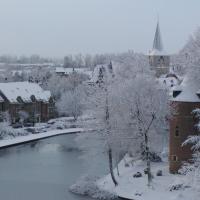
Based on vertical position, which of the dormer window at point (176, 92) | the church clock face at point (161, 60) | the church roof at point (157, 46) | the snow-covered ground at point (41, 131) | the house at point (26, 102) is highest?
the church roof at point (157, 46)

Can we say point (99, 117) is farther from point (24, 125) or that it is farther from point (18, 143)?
point (24, 125)

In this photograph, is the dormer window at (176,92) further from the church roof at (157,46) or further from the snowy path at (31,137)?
the church roof at (157,46)

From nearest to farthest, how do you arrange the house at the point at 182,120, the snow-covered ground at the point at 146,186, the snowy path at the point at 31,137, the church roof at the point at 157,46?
the snow-covered ground at the point at 146,186
the house at the point at 182,120
the snowy path at the point at 31,137
the church roof at the point at 157,46

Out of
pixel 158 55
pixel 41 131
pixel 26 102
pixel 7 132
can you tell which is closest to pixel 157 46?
pixel 158 55

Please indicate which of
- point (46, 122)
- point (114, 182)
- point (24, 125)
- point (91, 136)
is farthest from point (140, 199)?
point (46, 122)

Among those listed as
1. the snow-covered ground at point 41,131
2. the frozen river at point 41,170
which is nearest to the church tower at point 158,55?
the snow-covered ground at point 41,131

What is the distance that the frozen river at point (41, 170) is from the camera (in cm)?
3494

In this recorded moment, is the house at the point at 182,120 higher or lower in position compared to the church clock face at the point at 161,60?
lower

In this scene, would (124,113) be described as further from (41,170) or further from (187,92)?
(41,170)

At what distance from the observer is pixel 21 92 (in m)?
76.8

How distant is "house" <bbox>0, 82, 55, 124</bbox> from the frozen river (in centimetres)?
1537

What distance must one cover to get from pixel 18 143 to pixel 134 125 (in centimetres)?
2209

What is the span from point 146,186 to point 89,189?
13.4 feet

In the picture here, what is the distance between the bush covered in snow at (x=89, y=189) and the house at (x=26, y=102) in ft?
120
